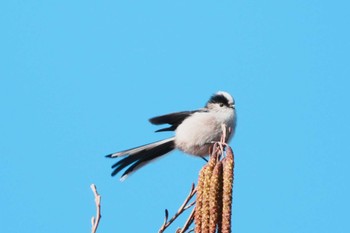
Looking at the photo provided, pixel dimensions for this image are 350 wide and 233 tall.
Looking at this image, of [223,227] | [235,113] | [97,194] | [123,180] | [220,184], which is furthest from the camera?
[235,113]

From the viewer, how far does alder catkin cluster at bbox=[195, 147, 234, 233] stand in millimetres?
1853

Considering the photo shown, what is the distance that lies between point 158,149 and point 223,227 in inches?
145

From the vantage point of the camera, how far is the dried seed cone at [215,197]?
1.86 meters

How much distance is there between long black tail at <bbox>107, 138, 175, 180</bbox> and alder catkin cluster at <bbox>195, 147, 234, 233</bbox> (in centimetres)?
280

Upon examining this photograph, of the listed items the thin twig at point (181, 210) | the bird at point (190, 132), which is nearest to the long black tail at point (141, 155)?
the bird at point (190, 132)

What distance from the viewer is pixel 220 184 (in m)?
1.95

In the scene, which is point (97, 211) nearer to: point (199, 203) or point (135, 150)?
point (199, 203)

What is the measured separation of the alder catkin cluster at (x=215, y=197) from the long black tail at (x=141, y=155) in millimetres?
2804

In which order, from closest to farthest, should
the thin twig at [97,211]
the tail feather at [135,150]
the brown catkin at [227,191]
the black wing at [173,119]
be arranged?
1. the brown catkin at [227,191]
2. the thin twig at [97,211]
3. the tail feather at [135,150]
4. the black wing at [173,119]

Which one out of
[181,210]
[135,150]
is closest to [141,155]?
[135,150]

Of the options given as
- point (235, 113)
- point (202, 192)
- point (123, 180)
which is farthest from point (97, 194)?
point (235, 113)

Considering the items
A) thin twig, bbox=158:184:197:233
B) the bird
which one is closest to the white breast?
the bird

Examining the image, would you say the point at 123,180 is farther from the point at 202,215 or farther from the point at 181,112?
the point at 202,215

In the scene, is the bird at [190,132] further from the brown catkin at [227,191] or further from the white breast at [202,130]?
the brown catkin at [227,191]
